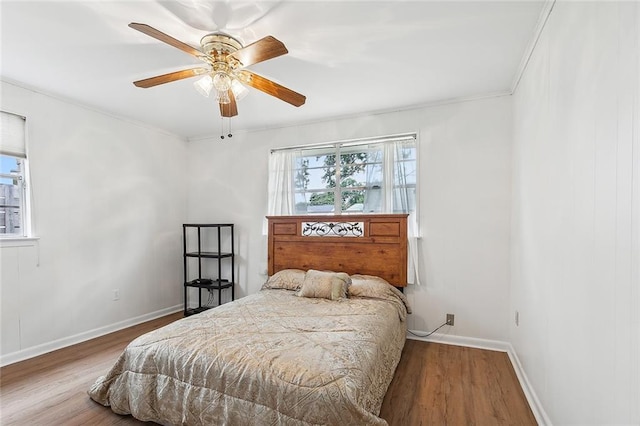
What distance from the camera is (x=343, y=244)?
3576 mm

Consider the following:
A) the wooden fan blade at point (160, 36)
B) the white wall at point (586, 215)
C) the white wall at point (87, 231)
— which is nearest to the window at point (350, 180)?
the white wall at point (586, 215)

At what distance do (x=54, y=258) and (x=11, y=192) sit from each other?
2.38 ft

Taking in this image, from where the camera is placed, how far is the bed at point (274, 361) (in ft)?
5.09

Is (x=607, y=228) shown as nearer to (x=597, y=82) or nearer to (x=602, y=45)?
(x=597, y=82)

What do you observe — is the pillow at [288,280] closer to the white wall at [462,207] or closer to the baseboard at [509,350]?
the white wall at [462,207]

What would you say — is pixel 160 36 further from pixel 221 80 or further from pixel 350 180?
pixel 350 180

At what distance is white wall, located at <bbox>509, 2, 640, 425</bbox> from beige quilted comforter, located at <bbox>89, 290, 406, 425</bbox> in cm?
96

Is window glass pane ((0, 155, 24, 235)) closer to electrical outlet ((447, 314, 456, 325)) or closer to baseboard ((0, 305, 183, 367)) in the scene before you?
baseboard ((0, 305, 183, 367))

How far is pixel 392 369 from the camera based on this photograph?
7.70 ft

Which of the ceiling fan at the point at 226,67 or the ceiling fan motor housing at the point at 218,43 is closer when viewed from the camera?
the ceiling fan at the point at 226,67

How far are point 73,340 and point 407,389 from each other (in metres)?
3.41

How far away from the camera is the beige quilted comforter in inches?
60.4

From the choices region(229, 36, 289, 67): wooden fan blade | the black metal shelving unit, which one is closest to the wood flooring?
the black metal shelving unit

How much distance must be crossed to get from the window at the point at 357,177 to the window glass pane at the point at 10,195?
2.74 meters
